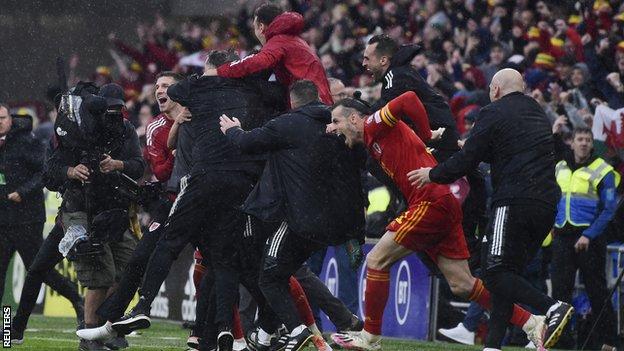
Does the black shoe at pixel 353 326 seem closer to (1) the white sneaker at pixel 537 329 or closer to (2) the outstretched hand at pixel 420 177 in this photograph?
(1) the white sneaker at pixel 537 329

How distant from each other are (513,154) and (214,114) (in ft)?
7.52

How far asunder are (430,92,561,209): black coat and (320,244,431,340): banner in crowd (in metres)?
4.69

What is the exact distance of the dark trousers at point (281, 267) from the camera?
33.4ft

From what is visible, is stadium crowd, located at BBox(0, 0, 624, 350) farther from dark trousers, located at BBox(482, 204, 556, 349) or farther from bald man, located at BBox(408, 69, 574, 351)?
dark trousers, located at BBox(482, 204, 556, 349)

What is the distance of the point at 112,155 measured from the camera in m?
11.6

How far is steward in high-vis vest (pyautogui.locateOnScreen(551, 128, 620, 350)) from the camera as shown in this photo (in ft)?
45.5

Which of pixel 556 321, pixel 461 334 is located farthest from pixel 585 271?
pixel 556 321

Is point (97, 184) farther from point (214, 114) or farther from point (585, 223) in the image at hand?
point (585, 223)

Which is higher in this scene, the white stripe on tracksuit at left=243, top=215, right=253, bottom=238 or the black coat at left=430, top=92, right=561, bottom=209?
the black coat at left=430, top=92, right=561, bottom=209

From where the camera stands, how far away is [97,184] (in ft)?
37.8

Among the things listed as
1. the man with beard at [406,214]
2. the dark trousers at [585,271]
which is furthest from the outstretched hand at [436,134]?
the dark trousers at [585,271]

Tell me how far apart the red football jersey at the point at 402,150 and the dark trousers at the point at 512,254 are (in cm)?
66

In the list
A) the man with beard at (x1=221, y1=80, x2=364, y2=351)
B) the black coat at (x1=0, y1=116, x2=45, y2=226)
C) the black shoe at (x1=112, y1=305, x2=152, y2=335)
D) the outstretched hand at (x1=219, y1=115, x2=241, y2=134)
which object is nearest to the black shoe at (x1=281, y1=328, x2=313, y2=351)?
the man with beard at (x1=221, y1=80, x2=364, y2=351)

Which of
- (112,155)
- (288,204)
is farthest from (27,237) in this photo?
(288,204)
